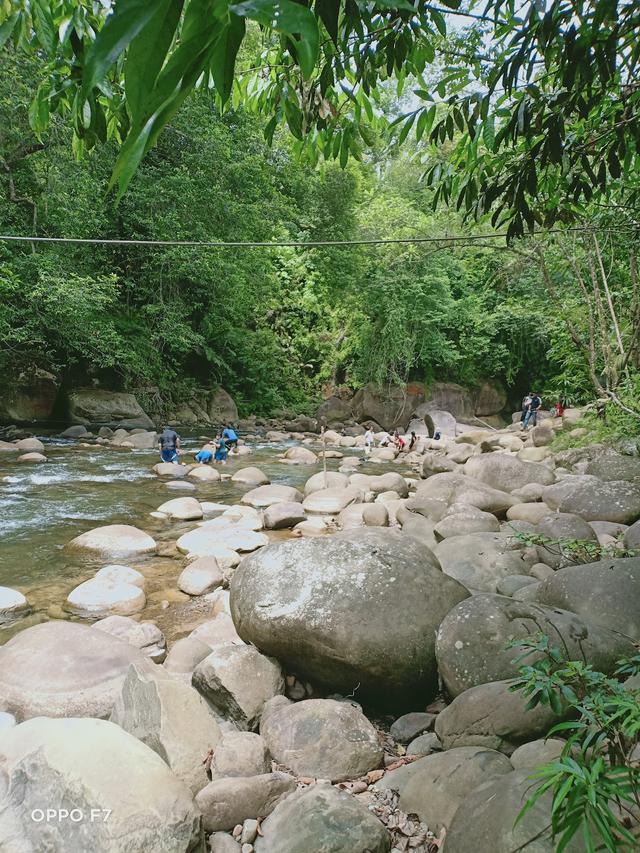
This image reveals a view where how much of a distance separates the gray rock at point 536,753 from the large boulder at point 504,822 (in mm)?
253

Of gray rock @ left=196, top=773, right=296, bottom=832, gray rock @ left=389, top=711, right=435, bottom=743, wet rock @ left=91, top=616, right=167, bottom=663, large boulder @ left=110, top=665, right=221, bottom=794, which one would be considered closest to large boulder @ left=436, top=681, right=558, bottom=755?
gray rock @ left=389, top=711, right=435, bottom=743

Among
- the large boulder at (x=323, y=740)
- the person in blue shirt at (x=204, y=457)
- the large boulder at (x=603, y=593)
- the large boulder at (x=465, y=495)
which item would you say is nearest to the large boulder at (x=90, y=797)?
the large boulder at (x=323, y=740)

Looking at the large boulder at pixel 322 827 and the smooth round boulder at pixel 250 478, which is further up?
the large boulder at pixel 322 827

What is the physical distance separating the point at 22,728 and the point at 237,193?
48.3ft

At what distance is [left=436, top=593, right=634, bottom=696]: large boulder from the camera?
2.61m

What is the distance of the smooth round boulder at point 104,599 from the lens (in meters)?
4.46

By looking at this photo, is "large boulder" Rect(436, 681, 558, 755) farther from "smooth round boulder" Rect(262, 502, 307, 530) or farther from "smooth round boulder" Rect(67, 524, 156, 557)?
"smooth round boulder" Rect(262, 502, 307, 530)

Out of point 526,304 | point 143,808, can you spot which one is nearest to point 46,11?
point 143,808

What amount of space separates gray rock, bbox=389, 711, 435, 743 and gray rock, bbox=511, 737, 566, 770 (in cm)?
84

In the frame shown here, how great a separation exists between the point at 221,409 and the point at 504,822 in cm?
1807

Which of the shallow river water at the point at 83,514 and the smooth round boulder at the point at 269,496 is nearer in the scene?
the shallow river water at the point at 83,514

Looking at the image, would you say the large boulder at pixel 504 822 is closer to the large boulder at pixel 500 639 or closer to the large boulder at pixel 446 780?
the large boulder at pixel 446 780

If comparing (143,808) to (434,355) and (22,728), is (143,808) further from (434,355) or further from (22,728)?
(434,355)

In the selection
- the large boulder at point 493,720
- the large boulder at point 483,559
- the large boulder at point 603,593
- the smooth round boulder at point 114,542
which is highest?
the large boulder at point 603,593
